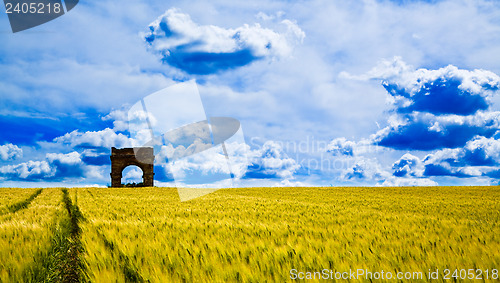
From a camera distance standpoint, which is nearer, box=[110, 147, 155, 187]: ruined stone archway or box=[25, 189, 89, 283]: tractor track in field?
box=[25, 189, 89, 283]: tractor track in field

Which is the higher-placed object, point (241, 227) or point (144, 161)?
point (144, 161)

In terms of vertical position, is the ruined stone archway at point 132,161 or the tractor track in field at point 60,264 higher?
the ruined stone archway at point 132,161

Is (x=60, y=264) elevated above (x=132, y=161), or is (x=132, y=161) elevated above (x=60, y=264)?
(x=132, y=161)

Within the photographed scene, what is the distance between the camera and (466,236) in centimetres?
→ 515

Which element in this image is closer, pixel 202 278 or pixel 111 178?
pixel 202 278

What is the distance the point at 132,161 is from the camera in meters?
40.3

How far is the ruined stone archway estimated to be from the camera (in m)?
39.9

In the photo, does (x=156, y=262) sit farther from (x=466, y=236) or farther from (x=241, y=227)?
(x=466, y=236)

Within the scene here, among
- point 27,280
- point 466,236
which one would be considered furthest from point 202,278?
Answer: point 466,236

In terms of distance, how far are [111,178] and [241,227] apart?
1540 inches

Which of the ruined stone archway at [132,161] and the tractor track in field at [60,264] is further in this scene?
the ruined stone archway at [132,161]

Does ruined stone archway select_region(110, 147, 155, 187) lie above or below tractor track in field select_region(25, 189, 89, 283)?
above

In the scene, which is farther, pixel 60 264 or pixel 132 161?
pixel 132 161

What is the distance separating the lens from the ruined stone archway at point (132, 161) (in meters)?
39.9
